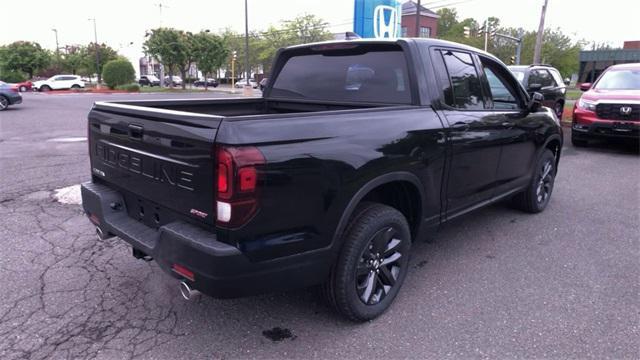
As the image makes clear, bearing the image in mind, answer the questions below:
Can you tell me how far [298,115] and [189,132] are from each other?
58 centimetres

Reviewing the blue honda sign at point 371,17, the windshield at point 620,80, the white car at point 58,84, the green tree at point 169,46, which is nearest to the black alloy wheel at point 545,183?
the windshield at point 620,80

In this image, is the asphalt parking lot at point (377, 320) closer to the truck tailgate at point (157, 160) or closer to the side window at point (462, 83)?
the truck tailgate at point (157, 160)

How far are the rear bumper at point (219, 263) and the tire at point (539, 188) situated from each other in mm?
3407

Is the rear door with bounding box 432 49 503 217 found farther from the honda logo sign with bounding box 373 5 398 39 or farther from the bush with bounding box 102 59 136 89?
the bush with bounding box 102 59 136 89

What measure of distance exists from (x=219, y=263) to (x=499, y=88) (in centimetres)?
337

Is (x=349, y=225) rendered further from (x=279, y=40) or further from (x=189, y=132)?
(x=279, y=40)

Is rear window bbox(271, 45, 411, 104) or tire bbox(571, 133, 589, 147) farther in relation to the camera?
tire bbox(571, 133, 589, 147)

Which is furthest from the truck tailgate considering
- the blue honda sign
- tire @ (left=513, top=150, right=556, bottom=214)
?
the blue honda sign

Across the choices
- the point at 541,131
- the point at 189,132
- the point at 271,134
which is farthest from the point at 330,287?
the point at 541,131

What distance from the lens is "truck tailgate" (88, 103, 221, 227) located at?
2.35 meters

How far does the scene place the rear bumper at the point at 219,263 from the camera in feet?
7.52

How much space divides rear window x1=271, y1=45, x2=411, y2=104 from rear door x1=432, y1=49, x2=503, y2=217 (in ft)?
1.07

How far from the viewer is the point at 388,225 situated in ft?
9.98

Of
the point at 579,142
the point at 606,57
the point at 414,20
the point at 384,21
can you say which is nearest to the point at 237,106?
the point at 579,142
